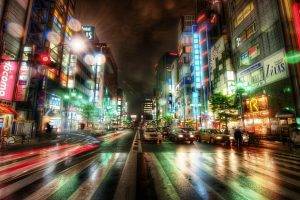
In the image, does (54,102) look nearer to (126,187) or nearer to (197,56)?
(197,56)

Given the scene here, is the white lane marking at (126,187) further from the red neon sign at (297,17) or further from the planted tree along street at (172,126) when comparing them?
the red neon sign at (297,17)

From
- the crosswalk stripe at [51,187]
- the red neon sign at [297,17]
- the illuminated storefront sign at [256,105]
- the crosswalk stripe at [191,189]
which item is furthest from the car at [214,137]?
the crosswalk stripe at [51,187]

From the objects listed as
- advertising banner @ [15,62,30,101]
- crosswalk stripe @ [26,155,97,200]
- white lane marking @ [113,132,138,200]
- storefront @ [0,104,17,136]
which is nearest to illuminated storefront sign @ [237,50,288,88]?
white lane marking @ [113,132,138,200]

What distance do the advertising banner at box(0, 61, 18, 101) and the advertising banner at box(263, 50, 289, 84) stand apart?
36248 mm

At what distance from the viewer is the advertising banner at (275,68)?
3241 centimetres

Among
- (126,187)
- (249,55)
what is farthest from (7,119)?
(249,55)

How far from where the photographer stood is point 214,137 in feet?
87.8

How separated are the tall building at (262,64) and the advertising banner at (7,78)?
29.5 metres

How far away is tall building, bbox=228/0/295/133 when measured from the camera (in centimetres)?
3262

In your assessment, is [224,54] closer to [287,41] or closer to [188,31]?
[287,41]

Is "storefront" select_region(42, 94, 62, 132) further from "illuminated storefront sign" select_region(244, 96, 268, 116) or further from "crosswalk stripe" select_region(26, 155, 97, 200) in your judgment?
"crosswalk stripe" select_region(26, 155, 97, 200)

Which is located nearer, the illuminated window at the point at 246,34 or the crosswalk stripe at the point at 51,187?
the crosswalk stripe at the point at 51,187

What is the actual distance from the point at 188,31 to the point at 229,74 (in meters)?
65.5

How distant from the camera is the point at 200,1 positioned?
88875mm
